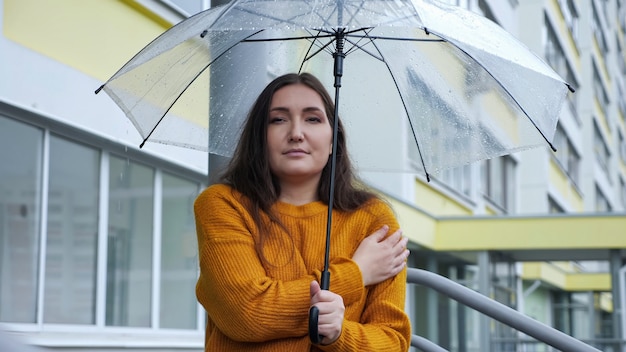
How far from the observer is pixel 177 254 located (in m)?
8.57

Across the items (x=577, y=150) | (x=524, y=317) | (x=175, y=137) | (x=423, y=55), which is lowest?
(x=524, y=317)

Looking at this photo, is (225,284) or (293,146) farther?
(293,146)

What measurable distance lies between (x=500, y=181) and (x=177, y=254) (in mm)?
16545

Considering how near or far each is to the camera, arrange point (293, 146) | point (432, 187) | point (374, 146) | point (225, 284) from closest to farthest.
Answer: point (225, 284)
point (293, 146)
point (374, 146)
point (432, 187)

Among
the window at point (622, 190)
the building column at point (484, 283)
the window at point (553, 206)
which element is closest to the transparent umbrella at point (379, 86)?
the building column at point (484, 283)

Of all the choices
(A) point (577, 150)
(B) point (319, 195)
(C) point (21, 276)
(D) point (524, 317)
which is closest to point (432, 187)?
(C) point (21, 276)

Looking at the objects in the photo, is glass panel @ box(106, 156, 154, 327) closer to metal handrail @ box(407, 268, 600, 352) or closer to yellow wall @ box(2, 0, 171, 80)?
yellow wall @ box(2, 0, 171, 80)

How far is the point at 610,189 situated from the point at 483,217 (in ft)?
94.5

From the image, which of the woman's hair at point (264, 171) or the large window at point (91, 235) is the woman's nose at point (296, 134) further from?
the large window at point (91, 235)

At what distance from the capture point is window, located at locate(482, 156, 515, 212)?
22.5m

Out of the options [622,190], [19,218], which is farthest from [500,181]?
[622,190]

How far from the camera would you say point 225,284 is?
2.76 metres

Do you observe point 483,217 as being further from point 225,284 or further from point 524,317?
point 225,284

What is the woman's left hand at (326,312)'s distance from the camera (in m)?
2.68
